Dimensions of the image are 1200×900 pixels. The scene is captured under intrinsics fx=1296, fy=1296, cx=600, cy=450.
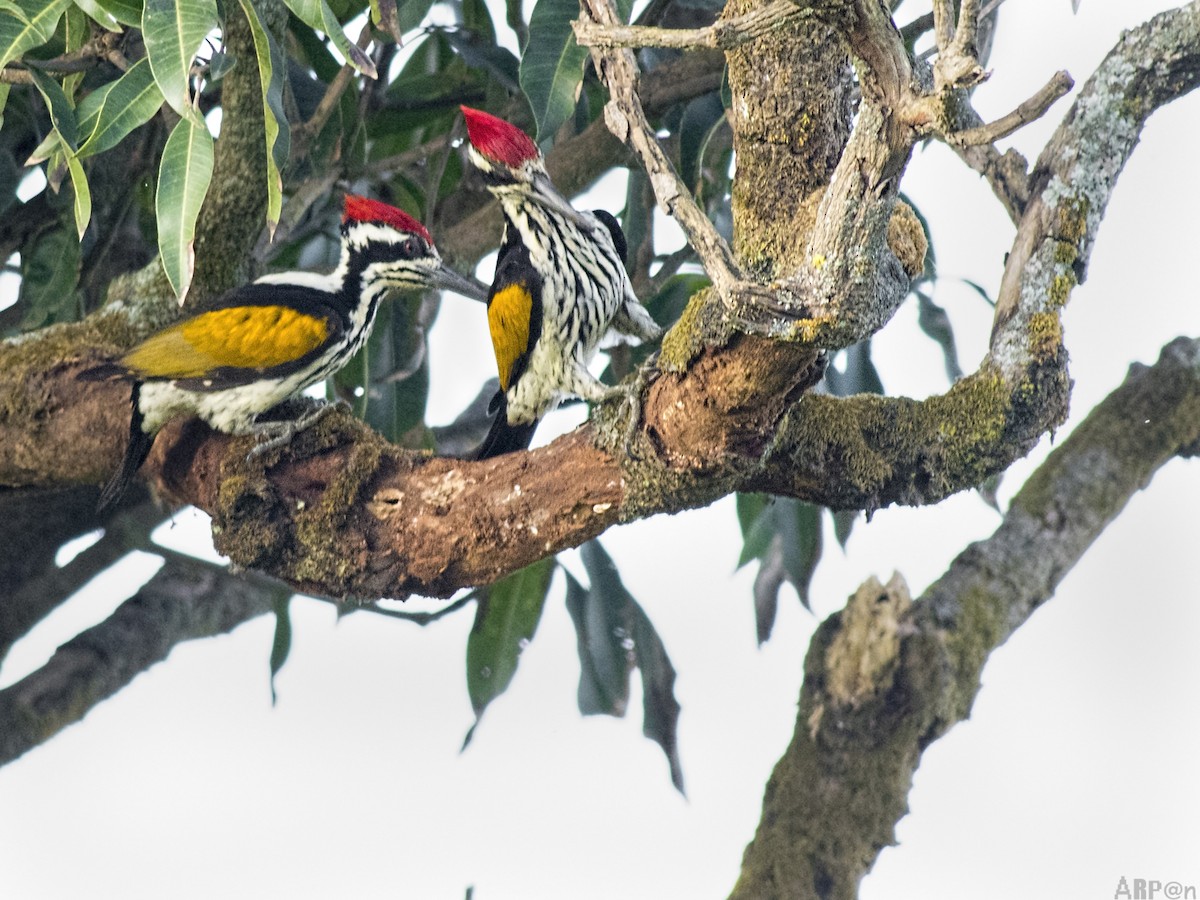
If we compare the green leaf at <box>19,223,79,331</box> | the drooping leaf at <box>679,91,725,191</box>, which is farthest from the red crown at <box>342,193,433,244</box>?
the green leaf at <box>19,223,79,331</box>

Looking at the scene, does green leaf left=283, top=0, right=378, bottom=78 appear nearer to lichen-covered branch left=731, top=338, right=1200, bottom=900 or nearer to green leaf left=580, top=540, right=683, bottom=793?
lichen-covered branch left=731, top=338, right=1200, bottom=900

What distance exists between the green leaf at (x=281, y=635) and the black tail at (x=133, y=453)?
1.32 metres

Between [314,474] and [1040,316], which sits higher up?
[1040,316]

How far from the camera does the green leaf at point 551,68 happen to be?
97.4 inches

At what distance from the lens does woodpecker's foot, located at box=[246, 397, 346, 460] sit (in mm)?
→ 2465

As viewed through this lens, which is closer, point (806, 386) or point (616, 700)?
point (806, 386)

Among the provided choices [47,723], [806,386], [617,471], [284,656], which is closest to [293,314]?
[617,471]

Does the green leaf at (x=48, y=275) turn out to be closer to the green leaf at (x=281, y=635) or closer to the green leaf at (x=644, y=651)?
the green leaf at (x=281, y=635)

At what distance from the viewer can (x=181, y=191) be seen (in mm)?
1937

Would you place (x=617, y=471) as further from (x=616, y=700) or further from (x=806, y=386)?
(x=616, y=700)

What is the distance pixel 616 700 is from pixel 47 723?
5.49 feet

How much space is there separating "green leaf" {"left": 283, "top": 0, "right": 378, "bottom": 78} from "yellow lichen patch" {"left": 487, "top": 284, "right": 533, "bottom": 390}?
2.74 ft

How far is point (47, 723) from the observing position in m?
3.80

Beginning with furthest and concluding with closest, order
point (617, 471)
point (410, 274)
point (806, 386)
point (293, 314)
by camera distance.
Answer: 1. point (410, 274)
2. point (293, 314)
3. point (617, 471)
4. point (806, 386)
